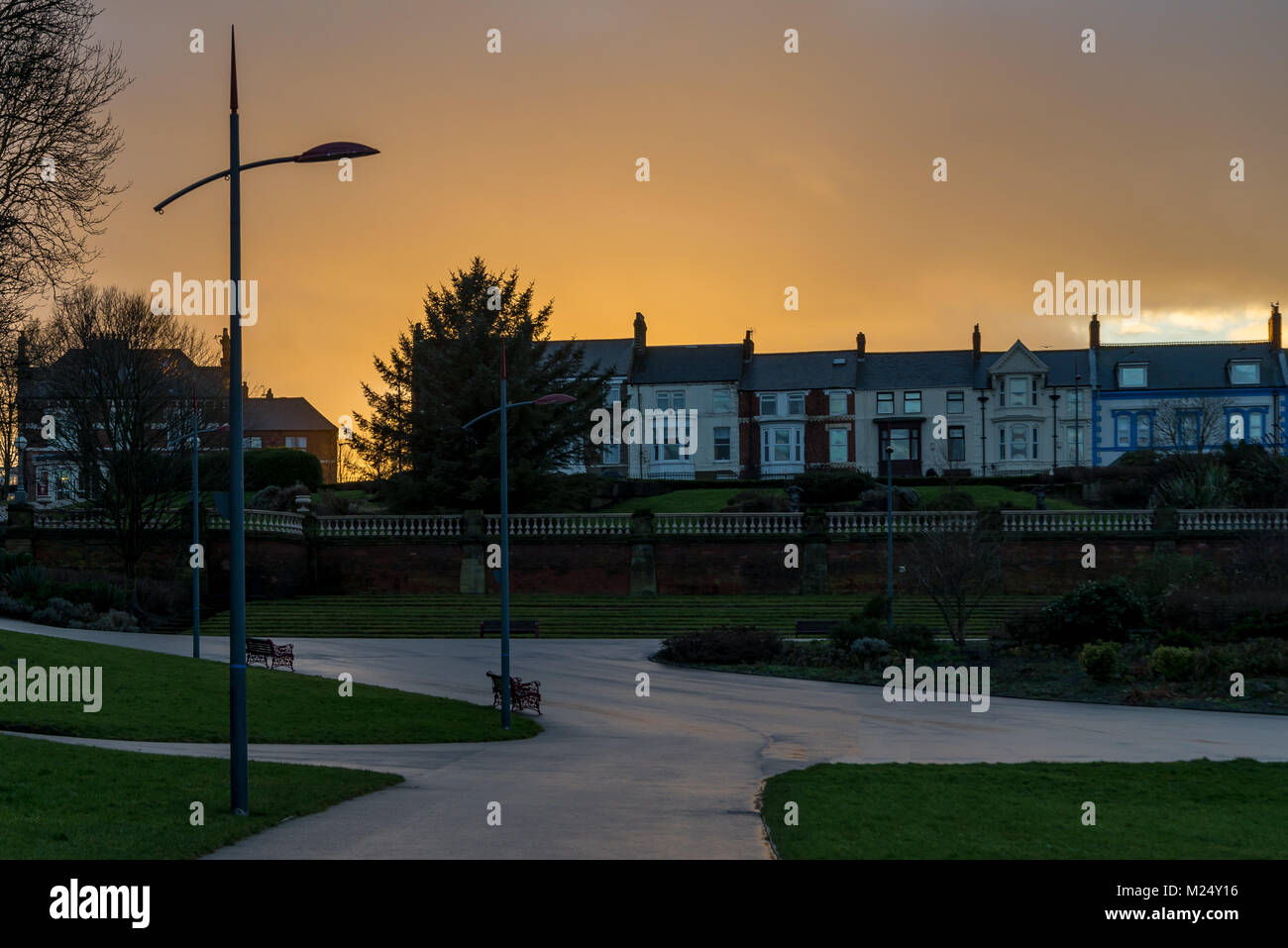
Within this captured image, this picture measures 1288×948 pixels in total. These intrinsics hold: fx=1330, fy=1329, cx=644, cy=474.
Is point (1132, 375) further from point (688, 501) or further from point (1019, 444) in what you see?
point (688, 501)

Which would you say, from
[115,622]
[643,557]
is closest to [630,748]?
[115,622]

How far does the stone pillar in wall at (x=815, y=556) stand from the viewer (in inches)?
2046

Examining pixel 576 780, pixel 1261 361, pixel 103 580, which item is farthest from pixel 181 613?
pixel 1261 361

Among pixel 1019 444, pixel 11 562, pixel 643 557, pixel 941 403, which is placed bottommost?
pixel 643 557

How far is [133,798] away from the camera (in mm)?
15164

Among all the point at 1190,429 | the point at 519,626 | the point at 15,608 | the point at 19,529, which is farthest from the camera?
the point at 1190,429

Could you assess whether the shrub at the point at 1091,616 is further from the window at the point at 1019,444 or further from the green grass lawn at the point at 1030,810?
the window at the point at 1019,444

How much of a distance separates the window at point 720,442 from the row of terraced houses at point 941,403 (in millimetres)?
88

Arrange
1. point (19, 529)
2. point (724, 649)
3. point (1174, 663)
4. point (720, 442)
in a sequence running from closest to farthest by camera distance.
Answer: point (1174, 663) → point (724, 649) → point (19, 529) → point (720, 442)

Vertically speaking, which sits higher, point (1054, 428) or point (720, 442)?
point (1054, 428)

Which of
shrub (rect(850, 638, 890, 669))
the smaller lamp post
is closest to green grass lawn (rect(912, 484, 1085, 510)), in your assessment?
shrub (rect(850, 638, 890, 669))

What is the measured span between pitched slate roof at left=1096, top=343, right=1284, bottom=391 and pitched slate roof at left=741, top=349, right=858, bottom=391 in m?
16.3

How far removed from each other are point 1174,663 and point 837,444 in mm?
55143

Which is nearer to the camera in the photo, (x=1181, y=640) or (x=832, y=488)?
(x=1181, y=640)
